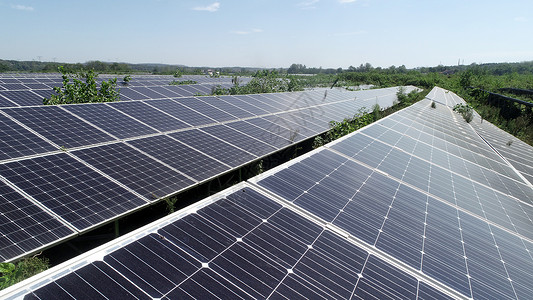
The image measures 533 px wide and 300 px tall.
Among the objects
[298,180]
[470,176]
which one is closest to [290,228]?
[298,180]

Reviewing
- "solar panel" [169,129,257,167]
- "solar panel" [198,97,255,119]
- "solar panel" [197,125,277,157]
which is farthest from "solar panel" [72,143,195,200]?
"solar panel" [198,97,255,119]

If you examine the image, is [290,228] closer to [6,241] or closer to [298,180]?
[298,180]

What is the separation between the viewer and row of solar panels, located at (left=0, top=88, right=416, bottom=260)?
565cm

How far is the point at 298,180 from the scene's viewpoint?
663cm

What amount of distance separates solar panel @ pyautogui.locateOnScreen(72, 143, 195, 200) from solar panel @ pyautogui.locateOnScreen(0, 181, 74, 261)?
1782 millimetres

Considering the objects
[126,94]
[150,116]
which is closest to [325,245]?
[150,116]

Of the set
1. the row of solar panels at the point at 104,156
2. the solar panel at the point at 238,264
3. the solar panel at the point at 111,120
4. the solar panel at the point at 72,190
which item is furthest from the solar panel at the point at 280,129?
the solar panel at the point at 238,264

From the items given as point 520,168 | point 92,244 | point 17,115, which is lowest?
point 92,244

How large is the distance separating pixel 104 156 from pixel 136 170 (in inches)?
46.3

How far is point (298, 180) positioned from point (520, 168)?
513 inches

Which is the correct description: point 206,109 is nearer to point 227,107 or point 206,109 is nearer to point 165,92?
point 227,107

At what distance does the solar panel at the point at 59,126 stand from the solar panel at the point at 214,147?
246 centimetres

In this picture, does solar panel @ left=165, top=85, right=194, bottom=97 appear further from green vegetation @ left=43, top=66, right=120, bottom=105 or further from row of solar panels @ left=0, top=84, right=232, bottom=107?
green vegetation @ left=43, top=66, right=120, bottom=105

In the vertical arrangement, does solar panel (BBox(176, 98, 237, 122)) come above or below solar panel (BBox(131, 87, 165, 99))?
below
